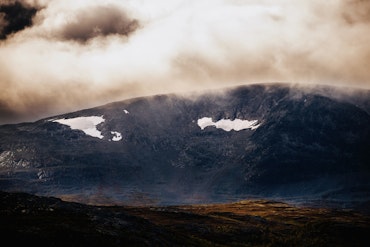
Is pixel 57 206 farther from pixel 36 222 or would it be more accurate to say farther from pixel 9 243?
pixel 9 243

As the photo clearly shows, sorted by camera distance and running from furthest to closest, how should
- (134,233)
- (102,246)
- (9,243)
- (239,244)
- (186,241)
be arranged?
(239,244) < (186,241) < (134,233) < (102,246) < (9,243)

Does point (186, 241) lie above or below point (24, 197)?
below

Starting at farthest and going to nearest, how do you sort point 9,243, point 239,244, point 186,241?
point 239,244 < point 186,241 < point 9,243

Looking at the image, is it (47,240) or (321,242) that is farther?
(321,242)

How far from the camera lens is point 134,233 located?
14388 cm

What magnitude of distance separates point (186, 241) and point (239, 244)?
1096 inches

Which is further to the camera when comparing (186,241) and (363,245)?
(363,245)

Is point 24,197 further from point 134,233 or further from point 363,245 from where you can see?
point 363,245

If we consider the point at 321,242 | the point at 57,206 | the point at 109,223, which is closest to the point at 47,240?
the point at 109,223

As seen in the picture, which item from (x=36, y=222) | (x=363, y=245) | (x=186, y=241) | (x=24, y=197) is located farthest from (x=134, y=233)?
(x=363, y=245)

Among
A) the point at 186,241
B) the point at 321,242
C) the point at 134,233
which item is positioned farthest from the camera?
the point at 321,242

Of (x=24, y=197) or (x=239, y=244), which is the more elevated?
(x=24, y=197)

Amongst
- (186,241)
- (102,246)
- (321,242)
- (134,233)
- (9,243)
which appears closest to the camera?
(9,243)

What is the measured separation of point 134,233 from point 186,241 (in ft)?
61.8
